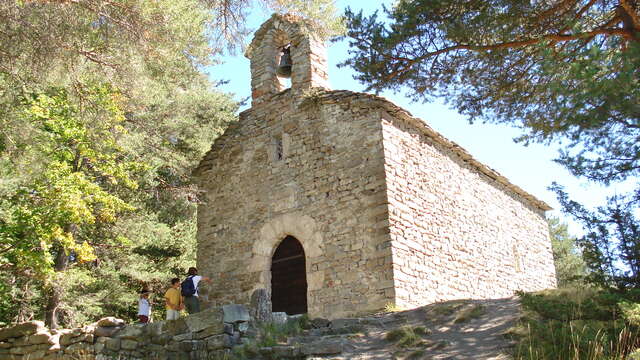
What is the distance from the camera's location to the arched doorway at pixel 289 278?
9664 mm

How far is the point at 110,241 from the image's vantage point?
1179cm

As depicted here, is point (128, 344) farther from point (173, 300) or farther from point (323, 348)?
point (323, 348)

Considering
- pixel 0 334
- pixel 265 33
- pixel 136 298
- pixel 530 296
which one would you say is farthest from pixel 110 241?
pixel 530 296

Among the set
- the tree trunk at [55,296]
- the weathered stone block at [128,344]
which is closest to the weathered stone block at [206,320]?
the weathered stone block at [128,344]

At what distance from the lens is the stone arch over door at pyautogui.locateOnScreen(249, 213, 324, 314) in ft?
30.5

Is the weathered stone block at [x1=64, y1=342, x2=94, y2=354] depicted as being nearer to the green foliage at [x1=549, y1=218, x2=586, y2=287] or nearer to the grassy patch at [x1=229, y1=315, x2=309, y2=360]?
the grassy patch at [x1=229, y1=315, x2=309, y2=360]

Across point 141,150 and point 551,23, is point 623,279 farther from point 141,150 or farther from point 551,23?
point 141,150

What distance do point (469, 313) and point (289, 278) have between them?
3.97m

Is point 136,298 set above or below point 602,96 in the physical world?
below

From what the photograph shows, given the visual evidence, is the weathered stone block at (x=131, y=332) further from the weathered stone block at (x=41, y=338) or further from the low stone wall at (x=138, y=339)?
the weathered stone block at (x=41, y=338)

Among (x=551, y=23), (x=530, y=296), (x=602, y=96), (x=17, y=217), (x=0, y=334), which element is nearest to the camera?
(x=602, y=96)

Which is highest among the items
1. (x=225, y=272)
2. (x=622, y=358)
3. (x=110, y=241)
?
(x=110, y=241)

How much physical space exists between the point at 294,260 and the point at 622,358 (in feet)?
20.1

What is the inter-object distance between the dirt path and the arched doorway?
2479 mm
